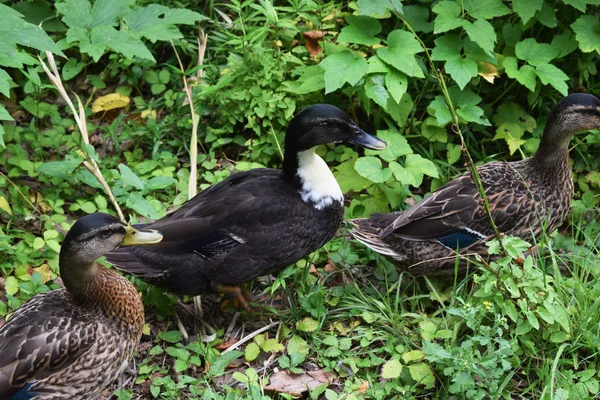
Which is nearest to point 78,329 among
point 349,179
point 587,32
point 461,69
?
point 349,179

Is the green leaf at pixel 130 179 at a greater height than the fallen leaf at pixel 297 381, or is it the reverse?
the green leaf at pixel 130 179

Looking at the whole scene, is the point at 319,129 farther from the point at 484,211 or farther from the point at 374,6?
the point at 484,211

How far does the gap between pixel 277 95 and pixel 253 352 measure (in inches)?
73.3

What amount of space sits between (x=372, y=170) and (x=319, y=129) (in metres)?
0.53

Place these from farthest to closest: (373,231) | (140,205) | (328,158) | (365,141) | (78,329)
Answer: (328,158)
(140,205)
(373,231)
(365,141)
(78,329)

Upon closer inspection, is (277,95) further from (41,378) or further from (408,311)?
(41,378)

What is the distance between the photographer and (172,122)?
17.6 feet

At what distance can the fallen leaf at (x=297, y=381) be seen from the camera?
12.3ft

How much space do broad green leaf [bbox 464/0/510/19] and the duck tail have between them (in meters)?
1.36

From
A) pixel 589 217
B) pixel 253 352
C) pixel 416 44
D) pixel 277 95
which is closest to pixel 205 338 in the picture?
pixel 253 352

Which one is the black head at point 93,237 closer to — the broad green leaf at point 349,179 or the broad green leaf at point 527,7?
the broad green leaf at point 349,179

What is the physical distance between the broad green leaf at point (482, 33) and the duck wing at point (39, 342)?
8.89 ft

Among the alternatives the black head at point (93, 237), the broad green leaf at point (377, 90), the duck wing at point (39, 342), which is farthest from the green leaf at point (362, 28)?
the duck wing at point (39, 342)

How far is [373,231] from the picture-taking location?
14.2 ft
